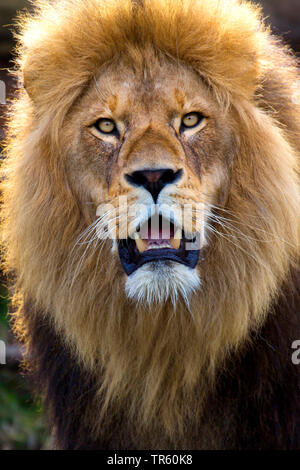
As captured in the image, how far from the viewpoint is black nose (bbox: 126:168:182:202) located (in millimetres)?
2383

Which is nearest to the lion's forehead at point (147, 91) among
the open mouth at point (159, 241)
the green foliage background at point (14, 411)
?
the open mouth at point (159, 241)

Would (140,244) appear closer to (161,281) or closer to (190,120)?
(161,281)

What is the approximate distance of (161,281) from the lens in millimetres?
2508

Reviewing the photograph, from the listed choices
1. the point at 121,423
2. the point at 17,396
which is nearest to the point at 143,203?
the point at 121,423

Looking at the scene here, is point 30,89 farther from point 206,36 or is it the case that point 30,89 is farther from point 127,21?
point 206,36

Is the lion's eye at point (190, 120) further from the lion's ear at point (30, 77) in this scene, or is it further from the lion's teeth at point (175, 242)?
the lion's ear at point (30, 77)

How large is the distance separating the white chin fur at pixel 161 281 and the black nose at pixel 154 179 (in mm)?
251

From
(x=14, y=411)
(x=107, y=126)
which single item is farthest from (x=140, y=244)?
(x=14, y=411)

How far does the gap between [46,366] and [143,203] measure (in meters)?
1.05

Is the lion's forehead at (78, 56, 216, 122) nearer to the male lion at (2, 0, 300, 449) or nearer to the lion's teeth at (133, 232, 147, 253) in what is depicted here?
the male lion at (2, 0, 300, 449)

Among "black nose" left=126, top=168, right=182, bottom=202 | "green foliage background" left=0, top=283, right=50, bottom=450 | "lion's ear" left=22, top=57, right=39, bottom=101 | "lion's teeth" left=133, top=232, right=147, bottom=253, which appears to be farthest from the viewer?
"green foliage background" left=0, top=283, right=50, bottom=450

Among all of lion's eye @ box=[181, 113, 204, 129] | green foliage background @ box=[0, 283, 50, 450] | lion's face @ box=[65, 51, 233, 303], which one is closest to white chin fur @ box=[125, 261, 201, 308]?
lion's face @ box=[65, 51, 233, 303]

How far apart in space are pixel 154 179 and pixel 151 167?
0.04 m

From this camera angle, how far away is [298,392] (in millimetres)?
2865
